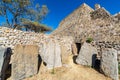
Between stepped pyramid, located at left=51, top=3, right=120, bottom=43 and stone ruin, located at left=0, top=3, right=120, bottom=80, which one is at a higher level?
stepped pyramid, located at left=51, top=3, right=120, bottom=43

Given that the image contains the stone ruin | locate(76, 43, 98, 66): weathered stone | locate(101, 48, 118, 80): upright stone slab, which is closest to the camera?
the stone ruin

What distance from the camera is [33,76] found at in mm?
4402

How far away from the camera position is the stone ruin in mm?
4281

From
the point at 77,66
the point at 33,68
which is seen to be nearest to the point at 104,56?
the point at 77,66

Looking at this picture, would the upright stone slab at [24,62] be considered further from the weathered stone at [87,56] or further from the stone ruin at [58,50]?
the weathered stone at [87,56]

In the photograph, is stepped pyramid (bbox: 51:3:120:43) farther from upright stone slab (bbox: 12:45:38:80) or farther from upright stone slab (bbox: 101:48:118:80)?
upright stone slab (bbox: 12:45:38:80)

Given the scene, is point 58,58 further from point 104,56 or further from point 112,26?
point 112,26

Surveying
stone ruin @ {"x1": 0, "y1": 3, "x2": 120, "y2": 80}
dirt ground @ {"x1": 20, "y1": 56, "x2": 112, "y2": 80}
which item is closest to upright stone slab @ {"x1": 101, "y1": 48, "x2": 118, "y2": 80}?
stone ruin @ {"x1": 0, "y1": 3, "x2": 120, "y2": 80}

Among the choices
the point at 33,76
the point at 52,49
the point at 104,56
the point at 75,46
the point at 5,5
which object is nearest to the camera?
the point at 33,76

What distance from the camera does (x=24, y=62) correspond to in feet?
14.3

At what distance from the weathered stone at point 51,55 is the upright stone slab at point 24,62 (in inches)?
22.0

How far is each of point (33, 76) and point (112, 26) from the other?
6.27 meters

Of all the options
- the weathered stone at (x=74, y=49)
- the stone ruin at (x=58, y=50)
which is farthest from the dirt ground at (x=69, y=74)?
the weathered stone at (x=74, y=49)

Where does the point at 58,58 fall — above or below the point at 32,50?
below
